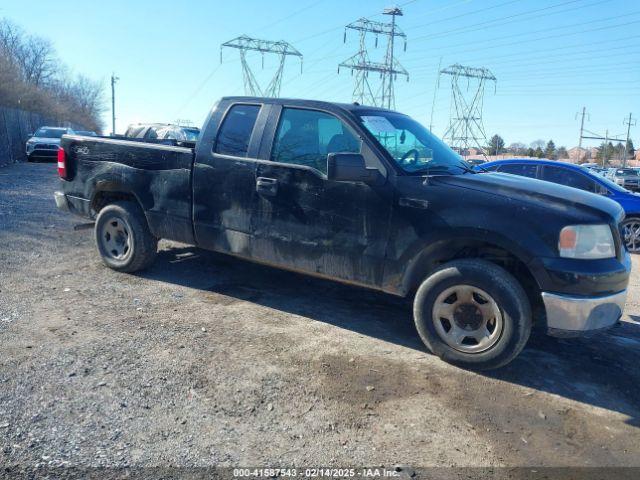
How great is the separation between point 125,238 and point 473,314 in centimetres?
398

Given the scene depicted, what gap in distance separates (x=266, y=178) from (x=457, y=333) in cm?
214

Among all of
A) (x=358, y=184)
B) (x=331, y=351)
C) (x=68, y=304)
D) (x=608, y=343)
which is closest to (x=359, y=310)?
(x=331, y=351)

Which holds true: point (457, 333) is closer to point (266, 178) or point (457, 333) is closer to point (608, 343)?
point (608, 343)

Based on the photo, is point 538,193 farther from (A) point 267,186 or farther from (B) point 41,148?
(B) point 41,148

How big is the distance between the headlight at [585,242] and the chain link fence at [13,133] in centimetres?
2271

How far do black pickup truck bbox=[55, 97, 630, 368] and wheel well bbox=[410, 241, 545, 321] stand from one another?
0.04ft

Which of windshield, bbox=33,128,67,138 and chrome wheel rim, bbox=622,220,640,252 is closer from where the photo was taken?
chrome wheel rim, bbox=622,220,640,252

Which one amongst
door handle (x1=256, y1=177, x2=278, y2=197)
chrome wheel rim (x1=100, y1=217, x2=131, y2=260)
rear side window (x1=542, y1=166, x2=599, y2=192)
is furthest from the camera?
rear side window (x1=542, y1=166, x2=599, y2=192)

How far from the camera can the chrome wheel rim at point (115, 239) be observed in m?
5.94

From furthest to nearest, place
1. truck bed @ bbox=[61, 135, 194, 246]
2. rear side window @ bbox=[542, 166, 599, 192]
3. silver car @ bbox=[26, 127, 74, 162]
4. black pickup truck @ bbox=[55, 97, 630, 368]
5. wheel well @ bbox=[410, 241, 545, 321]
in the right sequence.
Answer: silver car @ bbox=[26, 127, 74, 162], rear side window @ bbox=[542, 166, 599, 192], truck bed @ bbox=[61, 135, 194, 246], wheel well @ bbox=[410, 241, 545, 321], black pickup truck @ bbox=[55, 97, 630, 368]

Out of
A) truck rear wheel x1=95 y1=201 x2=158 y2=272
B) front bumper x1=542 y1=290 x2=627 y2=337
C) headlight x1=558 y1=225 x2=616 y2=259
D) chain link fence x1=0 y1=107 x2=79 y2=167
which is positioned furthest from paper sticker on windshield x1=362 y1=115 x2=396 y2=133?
chain link fence x1=0 y1=107 x2=79 y2=167

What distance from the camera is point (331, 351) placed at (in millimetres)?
4180

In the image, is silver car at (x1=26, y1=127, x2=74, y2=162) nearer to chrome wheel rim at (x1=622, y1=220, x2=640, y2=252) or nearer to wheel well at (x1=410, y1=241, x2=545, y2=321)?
chrome wheel rim at (x1=622, y1=220, x2=640, y2=252)

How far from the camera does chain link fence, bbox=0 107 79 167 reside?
22.3 meters
